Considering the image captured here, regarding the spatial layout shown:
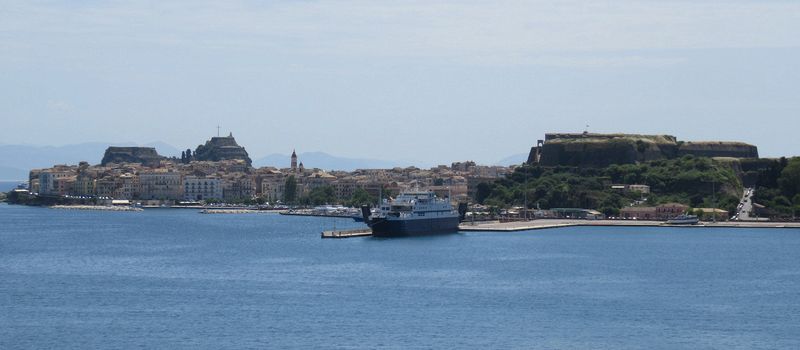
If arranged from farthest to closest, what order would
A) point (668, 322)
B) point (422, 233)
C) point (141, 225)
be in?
point (141, 225)
point (422, 233)
point (668, 322)

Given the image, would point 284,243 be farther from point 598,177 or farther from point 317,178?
point 317,178

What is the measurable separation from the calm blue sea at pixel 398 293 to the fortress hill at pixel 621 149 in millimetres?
53039

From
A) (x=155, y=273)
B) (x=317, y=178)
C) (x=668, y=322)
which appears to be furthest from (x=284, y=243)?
(x=317, y=178)

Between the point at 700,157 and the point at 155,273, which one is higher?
the point at 700,157

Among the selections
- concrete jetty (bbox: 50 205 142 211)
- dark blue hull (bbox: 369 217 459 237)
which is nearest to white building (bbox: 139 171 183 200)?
concrete jetty (bbox: 50 205 142 211)

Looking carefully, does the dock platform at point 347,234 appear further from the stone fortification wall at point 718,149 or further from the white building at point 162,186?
the white building at point 162,186

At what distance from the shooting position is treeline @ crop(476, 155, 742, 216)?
112 m

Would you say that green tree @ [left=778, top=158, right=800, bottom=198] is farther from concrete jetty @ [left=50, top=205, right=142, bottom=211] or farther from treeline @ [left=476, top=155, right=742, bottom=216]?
concrete jetty @ [left=50, top=205, right=142, bottom=211]

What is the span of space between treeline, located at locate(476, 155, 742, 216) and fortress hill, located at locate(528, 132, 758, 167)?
3.14 meters

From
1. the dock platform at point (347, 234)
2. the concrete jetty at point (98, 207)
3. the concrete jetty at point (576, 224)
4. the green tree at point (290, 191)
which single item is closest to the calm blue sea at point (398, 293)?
the dock platform at point (347, 234)

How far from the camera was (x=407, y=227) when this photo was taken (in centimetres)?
8238

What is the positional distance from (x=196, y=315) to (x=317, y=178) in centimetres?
12020

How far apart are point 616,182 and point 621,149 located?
10101 millimetres

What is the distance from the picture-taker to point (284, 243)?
75688mm
